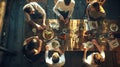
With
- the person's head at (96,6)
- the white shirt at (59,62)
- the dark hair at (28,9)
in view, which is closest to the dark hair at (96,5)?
the person's head at (96,6)

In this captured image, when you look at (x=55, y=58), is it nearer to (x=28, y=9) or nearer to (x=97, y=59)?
(x=97, y=59)

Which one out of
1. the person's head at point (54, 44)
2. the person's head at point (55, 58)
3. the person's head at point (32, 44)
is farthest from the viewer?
the person's head at point (54, 44)

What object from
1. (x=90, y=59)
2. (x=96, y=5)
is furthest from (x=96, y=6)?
(x=90, y=59)

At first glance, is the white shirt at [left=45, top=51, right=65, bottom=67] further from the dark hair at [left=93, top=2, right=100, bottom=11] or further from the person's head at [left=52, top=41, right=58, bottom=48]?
the dark hair at [left=93, top=2, right=100, bottom=11]

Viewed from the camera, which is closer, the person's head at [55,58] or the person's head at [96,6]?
the person's head at [55,58]

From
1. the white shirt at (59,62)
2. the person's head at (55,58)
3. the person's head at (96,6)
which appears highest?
the person's head at (96,6)

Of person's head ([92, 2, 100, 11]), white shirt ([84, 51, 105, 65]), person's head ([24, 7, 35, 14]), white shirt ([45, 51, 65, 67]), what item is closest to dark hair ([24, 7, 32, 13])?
person's head ([24, 7, 35, 14])

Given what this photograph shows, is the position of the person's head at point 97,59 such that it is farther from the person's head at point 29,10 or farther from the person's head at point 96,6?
the person's head at point 29,10

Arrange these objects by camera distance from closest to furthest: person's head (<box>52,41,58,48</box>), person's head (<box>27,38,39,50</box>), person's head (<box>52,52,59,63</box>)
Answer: person's head (<box>52,52,59,63</box>), person's head (<box>27,38,39,50</box>), person's head (<box>52,41,58,48</box>)

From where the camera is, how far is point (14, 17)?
5.55m

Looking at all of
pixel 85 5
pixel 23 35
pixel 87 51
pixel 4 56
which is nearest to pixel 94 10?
pixel 85 5

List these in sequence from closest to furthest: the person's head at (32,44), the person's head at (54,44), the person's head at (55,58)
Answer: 1. the person's head at (55,58)
2. the person's head at (32,44)
3. the person's head at (54,44)

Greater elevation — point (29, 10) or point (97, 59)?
point (29, 10)

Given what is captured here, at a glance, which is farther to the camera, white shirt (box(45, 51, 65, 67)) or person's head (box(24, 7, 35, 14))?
person's head (box(24, 7, 35, 14))
